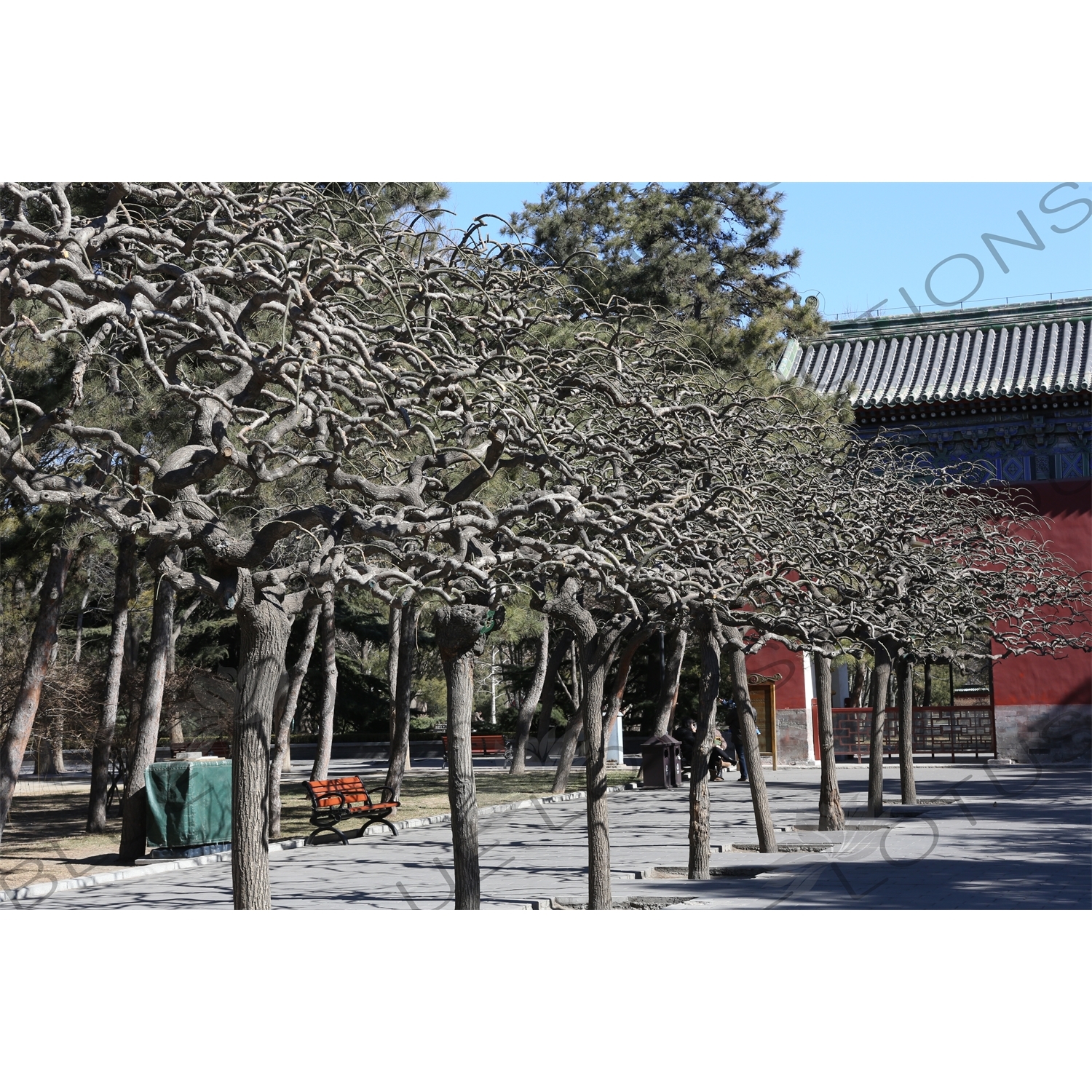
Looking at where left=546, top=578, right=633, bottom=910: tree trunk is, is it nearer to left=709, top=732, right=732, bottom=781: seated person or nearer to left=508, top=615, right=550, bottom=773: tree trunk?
left=709, top=732, right=732, bottom=781: seated person

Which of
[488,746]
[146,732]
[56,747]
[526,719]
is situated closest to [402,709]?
[146,732]

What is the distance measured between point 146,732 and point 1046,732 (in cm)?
1840

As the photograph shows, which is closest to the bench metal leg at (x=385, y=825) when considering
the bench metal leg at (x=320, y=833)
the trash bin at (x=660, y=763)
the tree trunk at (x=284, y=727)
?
the bench metal leg at (x=320, y=833)

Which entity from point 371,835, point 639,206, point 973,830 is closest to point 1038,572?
point 973,830

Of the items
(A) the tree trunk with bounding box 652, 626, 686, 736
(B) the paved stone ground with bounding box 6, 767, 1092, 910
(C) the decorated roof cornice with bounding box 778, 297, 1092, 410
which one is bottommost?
(B) the paved stone ground with bounding box 6, 767, 1092, 910

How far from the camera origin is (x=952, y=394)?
25.8m

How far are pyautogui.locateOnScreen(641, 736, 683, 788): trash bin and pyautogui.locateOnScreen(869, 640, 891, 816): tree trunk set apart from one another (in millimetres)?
7812

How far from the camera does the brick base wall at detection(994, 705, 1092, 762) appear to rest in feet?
83.5

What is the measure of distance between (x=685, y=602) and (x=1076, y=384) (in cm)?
1879

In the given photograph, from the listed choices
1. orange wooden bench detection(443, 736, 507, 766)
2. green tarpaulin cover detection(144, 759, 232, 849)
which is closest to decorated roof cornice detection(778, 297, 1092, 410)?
orange wooden bench detection(443, 736, 507, 766)

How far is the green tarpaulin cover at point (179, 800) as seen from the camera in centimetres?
1461

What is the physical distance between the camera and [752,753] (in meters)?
13.1

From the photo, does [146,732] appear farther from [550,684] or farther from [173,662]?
[550,684]

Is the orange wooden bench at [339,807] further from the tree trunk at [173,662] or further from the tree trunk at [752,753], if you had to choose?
the tree trunk at [173,662]
